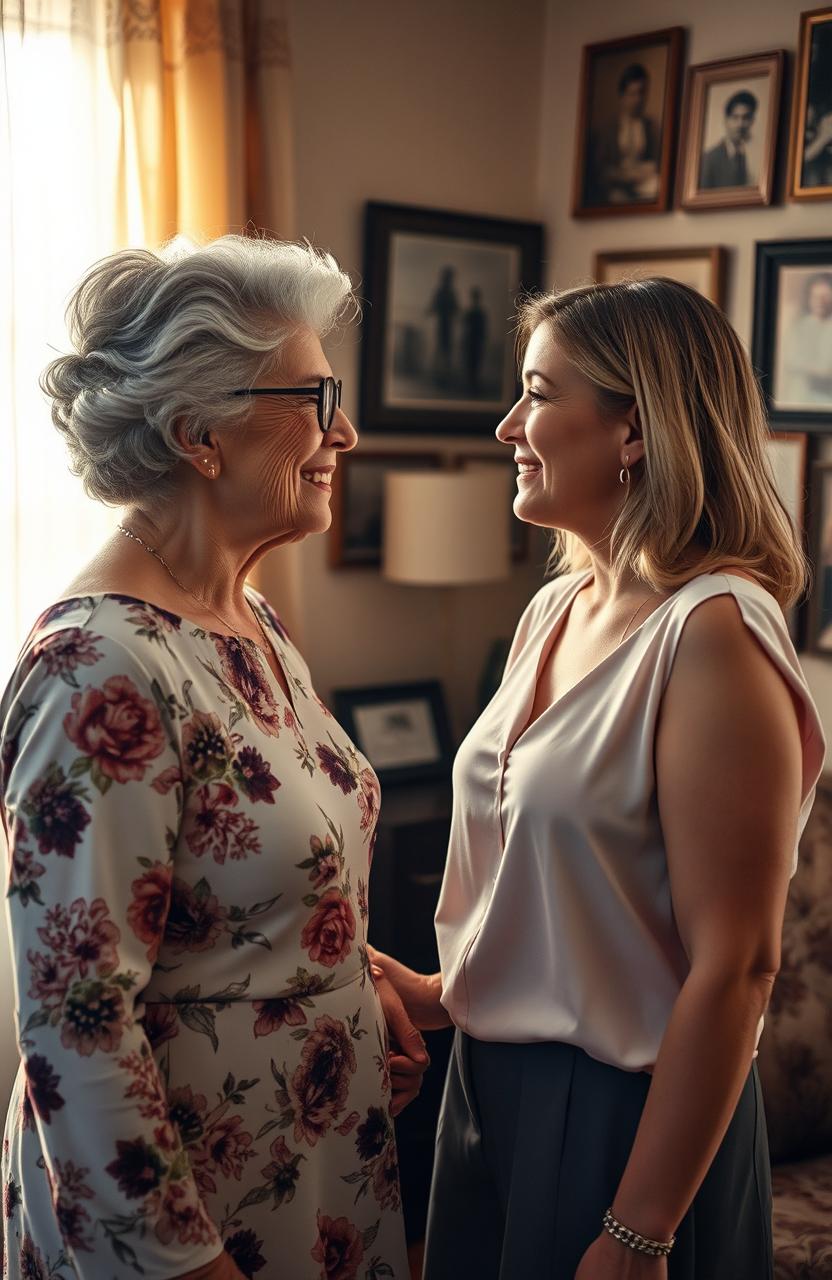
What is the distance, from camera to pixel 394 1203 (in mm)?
1535

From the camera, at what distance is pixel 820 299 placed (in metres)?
2.80

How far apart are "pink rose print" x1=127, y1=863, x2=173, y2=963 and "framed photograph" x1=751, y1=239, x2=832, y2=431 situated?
2.03 meters

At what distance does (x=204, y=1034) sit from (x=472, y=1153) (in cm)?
45

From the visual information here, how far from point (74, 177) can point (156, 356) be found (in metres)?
1.42

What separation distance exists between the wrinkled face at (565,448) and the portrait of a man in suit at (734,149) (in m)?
1.72

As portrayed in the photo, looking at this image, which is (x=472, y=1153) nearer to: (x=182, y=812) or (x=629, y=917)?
(x=629, y=917)

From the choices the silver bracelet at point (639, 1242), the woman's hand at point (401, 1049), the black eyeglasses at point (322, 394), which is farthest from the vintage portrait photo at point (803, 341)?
the silver bracelet at point (639, 1242)

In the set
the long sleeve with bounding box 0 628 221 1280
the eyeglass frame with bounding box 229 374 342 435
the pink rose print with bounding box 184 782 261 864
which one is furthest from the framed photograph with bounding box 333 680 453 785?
the long sleeve with bounding box 0 628 221 1280

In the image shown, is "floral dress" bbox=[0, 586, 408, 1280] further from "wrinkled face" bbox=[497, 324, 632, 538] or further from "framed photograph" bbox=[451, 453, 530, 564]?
"framed photograph" bbox=[451, 453, 530, 564]

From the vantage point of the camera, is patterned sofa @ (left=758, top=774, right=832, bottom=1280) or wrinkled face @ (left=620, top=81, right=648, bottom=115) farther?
wrinkled face @ (left=620, top=81, right=648, bottom=115)

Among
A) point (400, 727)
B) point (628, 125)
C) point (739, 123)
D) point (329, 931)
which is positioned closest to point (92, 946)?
point (329, 931)

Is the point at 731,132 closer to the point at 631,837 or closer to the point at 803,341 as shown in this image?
the point at 803,341

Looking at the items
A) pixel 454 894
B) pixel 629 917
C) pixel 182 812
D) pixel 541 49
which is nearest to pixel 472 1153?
pixel 454 894

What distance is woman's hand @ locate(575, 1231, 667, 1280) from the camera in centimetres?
129
